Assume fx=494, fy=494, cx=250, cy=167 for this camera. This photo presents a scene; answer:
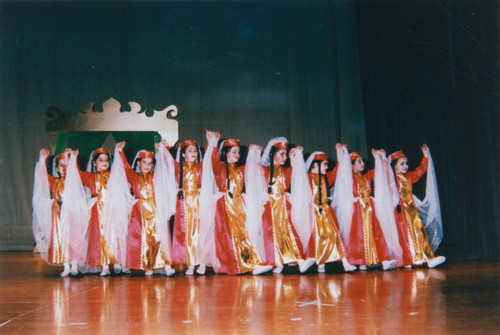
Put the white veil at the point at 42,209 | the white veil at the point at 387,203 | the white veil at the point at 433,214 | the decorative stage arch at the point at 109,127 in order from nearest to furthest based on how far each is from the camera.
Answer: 1. the white veil at the point at 42,209
2. the white veil at the point at 387,203
3. the white veil at the point at 433,214
4. the decorative stage arch at the point at 109,127

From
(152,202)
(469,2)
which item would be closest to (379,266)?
(152,202)

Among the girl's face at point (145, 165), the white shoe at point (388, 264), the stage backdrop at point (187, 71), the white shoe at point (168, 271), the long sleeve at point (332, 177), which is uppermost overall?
the stage backdrop at point (187, 71)

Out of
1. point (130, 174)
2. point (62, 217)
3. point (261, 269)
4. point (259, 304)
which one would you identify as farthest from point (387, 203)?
point (62, 217)

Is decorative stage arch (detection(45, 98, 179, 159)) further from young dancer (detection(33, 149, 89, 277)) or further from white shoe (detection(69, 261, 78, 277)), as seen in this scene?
white shoe (detection(69, 261, 78, 277))

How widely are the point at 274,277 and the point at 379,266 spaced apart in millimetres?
1300

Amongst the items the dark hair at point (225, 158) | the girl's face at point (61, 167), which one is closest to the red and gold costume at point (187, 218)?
the dark hair at point (225, 158)

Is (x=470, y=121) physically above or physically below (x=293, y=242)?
above

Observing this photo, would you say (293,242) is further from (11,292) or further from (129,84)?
(129,84)

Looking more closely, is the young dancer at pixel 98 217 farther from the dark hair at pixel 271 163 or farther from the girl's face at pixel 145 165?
the dark hair at pixel 271 163

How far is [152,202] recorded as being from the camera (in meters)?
4.74

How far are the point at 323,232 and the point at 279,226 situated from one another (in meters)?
0.43

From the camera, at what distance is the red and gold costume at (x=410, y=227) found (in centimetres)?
483

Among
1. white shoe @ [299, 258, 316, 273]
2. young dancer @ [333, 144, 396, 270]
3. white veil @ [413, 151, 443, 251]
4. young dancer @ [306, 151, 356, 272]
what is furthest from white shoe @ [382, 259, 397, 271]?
white shoe @ [299, 258, 316, 273]

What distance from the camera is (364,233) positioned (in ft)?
16.0
